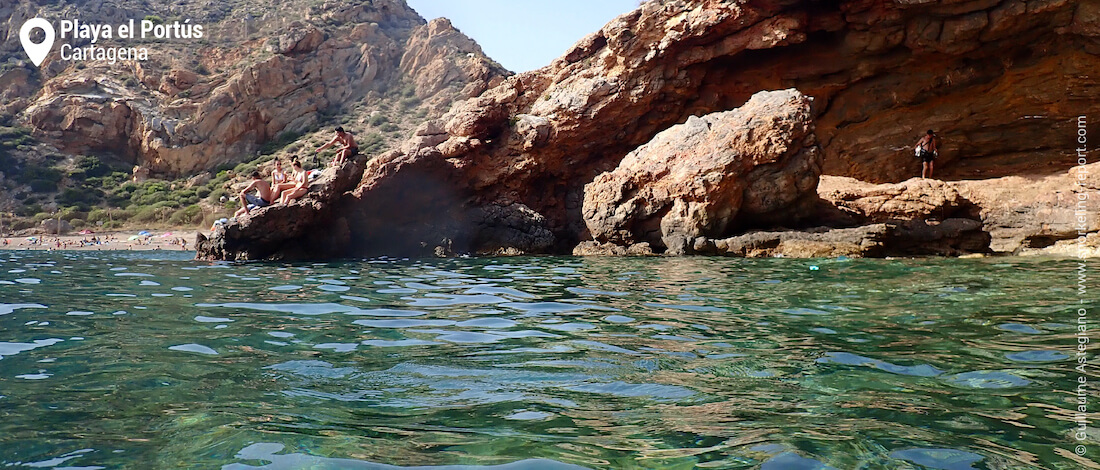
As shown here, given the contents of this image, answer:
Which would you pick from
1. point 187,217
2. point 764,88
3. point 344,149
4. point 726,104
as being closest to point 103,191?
point 187,217

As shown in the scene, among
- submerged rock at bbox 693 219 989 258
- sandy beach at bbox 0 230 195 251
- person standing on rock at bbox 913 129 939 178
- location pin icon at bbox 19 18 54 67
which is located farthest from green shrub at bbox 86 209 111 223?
person standing on rock at bbox 913 129 939 178

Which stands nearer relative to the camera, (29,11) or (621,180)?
(621,180)

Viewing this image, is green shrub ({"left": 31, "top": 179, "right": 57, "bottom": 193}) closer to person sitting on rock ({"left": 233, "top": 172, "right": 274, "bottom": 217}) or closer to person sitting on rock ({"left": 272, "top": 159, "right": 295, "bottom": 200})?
person sitting on rock ({"left": 272, "top": 159, "right": 295, "bottom": 200})

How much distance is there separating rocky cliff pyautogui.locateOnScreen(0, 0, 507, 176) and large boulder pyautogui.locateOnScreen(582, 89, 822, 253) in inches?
812

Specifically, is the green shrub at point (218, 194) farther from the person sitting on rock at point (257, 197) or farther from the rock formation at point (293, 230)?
the rock formation at point (293, 230)

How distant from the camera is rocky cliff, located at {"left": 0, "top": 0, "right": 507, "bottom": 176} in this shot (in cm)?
3734

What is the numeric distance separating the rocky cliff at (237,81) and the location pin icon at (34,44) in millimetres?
888

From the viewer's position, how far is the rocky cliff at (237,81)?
37344 millimetres

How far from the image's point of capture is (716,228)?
40.7 feet

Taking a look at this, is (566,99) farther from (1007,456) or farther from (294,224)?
(1007,456)

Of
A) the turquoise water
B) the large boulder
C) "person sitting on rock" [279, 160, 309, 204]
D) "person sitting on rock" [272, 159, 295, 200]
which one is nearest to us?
the turquoise water

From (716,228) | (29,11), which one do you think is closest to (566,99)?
(716,228)

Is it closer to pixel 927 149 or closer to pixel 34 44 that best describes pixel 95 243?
pixel 927 149

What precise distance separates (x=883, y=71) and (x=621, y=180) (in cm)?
762
